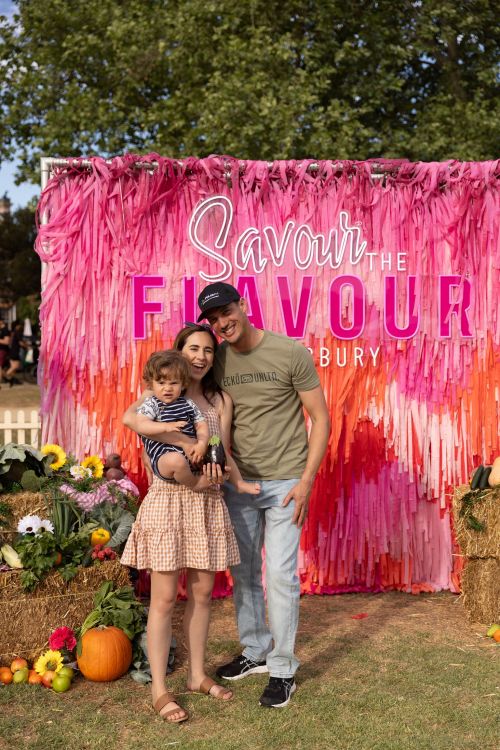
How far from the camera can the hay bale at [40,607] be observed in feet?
12.8

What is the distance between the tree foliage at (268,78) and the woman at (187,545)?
872cm

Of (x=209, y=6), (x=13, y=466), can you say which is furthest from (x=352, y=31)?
(x=13, y=466)

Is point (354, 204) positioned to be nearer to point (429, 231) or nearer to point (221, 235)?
point (429, 231)

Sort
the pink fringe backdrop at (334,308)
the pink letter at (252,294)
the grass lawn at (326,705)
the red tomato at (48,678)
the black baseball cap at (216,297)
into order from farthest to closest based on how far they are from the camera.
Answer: the pink letter at (252,294), the pink fringe backdrop at (334,308), the red tomato at (48,678), the black baseball cap at (216,297), the grass lawn at (326,705)

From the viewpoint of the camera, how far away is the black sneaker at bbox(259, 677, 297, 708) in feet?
11.4

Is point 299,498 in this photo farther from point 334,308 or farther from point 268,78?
point 268,78

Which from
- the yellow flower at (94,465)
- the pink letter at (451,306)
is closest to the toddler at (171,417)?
the yellow flower at (94,465)

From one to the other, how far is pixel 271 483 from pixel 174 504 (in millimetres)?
457

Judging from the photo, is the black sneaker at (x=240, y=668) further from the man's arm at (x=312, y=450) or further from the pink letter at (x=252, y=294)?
the pink letter at (x=252, y=294)

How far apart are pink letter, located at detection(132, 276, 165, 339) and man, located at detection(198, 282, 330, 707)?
1288 mm

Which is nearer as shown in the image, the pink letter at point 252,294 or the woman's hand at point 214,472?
the woman's hand at point 214,472

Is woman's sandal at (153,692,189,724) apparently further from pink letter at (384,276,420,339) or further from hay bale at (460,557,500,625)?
pink letter at (384,276,420,339)

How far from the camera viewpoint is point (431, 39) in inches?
528

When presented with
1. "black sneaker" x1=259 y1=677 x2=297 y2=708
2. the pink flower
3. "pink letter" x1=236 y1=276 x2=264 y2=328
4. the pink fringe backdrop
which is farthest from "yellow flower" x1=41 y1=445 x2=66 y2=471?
"black sneaker" x1=259 y1=677 x2=297 y2=708
